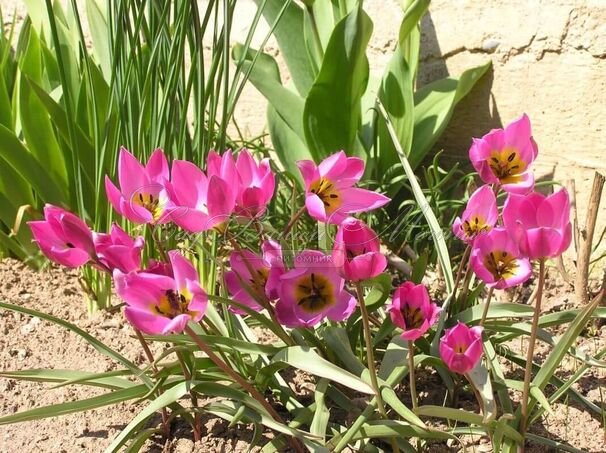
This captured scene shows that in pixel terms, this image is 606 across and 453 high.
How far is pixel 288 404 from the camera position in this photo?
1469mm

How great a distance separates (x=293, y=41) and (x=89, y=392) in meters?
1.05

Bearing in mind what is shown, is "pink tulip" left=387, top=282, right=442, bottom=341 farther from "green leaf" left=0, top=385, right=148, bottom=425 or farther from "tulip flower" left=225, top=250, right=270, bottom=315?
"green leaf" left=0, top=385, right=148, bottom=425

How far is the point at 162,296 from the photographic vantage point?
3.70ft

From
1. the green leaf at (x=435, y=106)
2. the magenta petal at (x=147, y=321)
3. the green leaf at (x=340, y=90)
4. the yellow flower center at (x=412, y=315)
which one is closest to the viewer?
the magenta petal at (x=147, y=321)

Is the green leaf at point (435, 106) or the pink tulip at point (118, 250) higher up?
the pink tulip at point (118, 250)

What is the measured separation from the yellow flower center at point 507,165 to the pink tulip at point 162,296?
54cm

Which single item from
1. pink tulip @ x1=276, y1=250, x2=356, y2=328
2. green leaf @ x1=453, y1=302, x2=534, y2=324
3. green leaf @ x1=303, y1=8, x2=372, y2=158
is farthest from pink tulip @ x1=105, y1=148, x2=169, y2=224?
green leaf @ x1=303, y1=8, x2=372, y2=158

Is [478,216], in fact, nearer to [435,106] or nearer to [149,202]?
[149,202]

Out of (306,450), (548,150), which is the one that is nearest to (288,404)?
(306,450)

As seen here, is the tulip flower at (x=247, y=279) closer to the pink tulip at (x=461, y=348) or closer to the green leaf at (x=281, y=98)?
the pink tulip at (x=461, y=348)

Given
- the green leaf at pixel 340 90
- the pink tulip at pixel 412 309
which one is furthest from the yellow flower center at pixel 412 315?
the green leaf at pixel 340 90

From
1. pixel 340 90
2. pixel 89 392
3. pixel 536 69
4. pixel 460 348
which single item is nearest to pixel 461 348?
pixel 460 348

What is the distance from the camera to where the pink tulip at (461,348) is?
1.12 m

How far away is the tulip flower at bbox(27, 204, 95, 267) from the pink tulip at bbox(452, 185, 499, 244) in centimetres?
57
